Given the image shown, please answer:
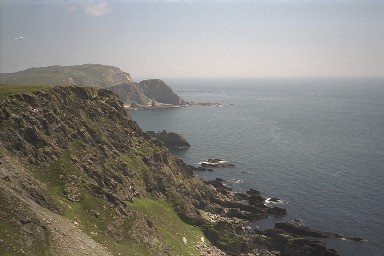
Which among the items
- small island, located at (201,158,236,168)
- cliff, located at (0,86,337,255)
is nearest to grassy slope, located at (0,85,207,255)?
cliff, located at (0,86,337,255)

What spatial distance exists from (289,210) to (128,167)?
48.4m

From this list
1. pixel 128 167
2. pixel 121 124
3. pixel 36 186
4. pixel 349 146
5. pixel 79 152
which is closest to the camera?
pixel 36 186

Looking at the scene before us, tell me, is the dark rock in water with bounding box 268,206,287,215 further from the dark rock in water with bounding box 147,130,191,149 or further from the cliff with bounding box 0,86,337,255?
the dark rock in water with bounding box 147,130,191,149

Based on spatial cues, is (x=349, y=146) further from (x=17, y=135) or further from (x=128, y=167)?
(x=17, y=135)

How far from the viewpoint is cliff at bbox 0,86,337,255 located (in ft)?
152

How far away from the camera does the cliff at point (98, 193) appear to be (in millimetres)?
46406

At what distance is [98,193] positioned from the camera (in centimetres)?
6122

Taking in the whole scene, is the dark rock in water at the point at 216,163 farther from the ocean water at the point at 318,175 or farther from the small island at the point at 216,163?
the ocean water at the point at 318,175

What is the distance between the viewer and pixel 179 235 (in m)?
69.9

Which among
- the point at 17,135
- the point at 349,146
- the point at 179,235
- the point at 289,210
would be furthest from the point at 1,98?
the point at 349,146

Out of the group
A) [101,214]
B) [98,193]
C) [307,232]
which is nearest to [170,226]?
[98,193]

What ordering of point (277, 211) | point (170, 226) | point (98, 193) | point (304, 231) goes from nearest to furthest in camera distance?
point (98, 193) → point (170, 226) → point (304, 231) → point (277, 211)

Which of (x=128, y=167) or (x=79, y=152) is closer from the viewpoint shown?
(x=79, y=152)

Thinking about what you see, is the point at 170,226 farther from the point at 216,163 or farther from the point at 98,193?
the point at 216,163
